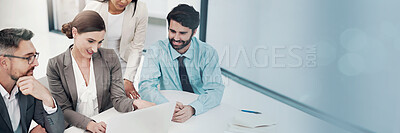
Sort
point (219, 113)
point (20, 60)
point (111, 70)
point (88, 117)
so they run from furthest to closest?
1. point (219, 113)
2. point (111, 70)
3. point (88, 117)
4. point (20, 60)

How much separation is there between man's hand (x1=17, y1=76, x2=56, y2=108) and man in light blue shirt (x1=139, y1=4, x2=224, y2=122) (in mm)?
560

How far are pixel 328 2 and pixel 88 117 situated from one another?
1452 mm

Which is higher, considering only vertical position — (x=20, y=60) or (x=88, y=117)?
(x=20, y=60)

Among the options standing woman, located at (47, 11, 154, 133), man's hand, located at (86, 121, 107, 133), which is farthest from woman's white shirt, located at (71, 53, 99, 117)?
man's hand, located at (86, 121, 107, 133)

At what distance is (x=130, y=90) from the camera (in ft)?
6.29

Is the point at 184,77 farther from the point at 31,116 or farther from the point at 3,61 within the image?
the point at 3,61

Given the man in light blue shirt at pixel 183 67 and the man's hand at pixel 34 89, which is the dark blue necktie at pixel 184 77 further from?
the man's hand at pixel 34 89

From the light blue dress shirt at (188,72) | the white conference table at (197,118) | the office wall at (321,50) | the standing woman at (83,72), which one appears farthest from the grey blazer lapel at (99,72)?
the office wall at (321,50)

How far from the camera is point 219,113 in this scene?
1914 mm

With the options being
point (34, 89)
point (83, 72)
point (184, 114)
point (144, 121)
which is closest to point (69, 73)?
point (83, 72)

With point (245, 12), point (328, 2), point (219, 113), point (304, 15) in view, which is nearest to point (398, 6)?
point (328, 2)

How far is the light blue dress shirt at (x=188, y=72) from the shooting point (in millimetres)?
1922

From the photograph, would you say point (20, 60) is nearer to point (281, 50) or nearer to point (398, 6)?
point (281, 50)

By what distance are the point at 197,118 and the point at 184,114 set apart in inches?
3.2
